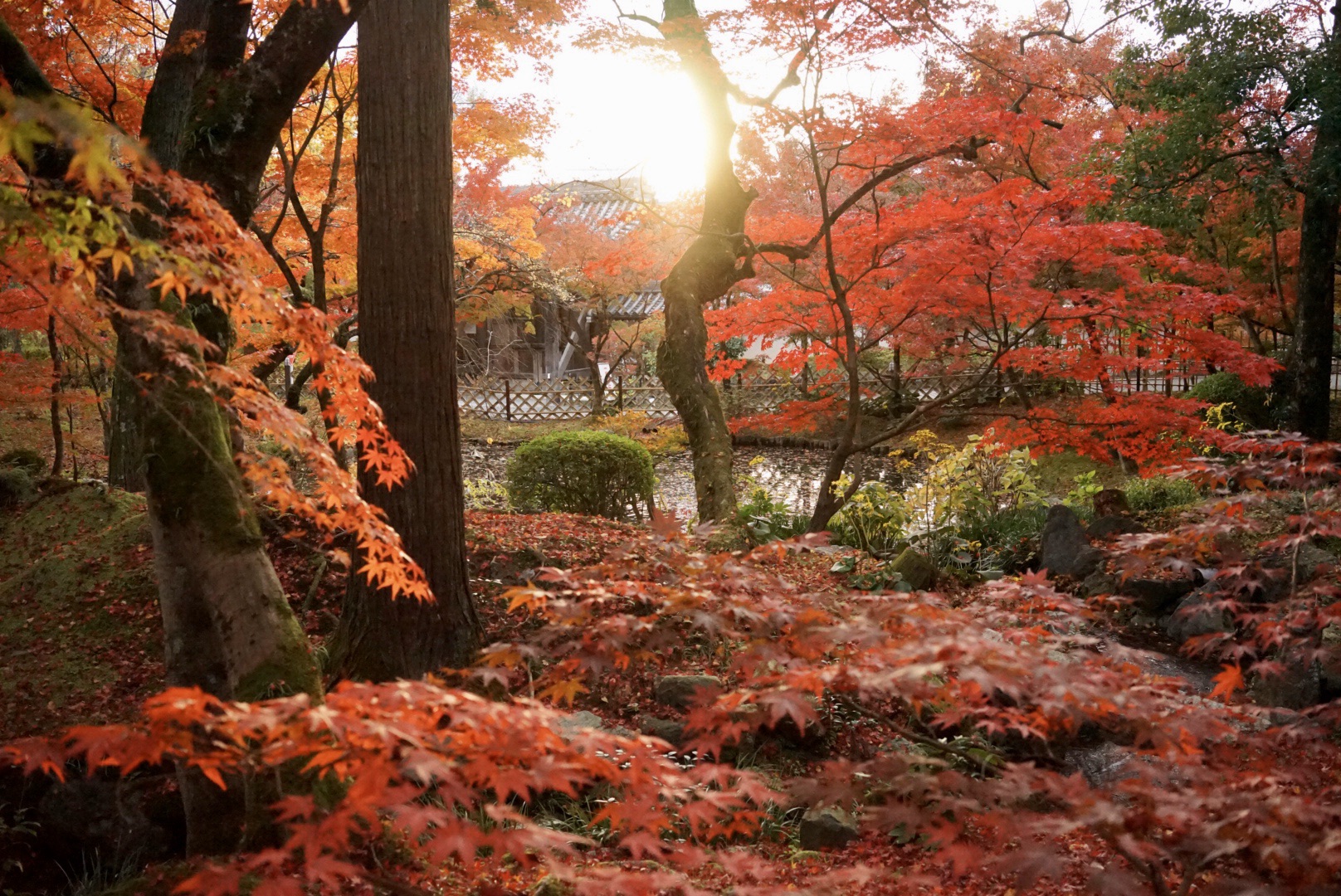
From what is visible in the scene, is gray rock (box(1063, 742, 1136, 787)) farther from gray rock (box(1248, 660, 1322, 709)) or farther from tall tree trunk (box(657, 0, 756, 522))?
tall tree trunk (box(657, 0, 756, 522))

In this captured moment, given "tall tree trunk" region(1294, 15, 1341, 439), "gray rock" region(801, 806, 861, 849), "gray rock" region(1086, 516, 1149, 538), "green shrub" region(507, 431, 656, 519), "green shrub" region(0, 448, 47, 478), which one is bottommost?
"gray rock" region(801, 806, 861, 849)

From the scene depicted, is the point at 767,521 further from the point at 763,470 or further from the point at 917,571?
the point at 763,470

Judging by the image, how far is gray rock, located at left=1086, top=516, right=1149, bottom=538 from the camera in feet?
23.6

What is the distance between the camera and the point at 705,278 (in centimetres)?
815

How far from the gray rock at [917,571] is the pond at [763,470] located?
196 inches

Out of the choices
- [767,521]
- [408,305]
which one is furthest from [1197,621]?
[408,305]

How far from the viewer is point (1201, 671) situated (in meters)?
5.96

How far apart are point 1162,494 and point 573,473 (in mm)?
5886

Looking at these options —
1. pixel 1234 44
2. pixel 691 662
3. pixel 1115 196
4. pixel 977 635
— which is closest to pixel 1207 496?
pixel 1115 196

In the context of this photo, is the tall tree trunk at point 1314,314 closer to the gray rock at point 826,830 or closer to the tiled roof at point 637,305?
the gray rock at point 826,830

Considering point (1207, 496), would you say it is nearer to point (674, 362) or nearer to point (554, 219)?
point (674, 362)

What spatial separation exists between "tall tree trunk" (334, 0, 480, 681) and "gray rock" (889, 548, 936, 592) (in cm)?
407

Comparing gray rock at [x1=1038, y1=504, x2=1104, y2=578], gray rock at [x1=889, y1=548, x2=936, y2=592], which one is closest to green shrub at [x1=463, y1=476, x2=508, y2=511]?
gray rock at [x1=889, y1=548, x2=936, y2=592]

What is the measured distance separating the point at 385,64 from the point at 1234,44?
855 cm
